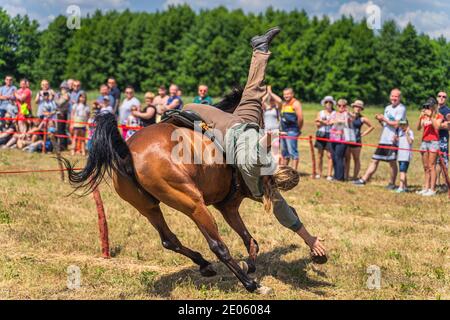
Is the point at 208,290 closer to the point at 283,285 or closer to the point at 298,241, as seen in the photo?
the point at 283,285

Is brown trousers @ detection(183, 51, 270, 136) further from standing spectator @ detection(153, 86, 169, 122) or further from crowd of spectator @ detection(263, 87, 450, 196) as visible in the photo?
standing spectator @ detection(153, 86, 169, 122)

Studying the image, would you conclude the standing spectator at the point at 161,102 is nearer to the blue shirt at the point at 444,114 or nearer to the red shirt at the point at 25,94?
the red shirt at the point at 25,94

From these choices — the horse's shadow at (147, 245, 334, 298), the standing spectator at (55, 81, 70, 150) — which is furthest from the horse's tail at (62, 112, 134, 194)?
the standing spectator at (55, 81, 70, 150)

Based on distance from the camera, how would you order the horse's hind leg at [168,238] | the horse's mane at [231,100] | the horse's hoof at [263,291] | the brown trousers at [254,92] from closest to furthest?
the horse's hoof at [263,291] → the horse's hind leg at [168,238] → the brown trousers at [254,92] → the horse's mane at [231,100]

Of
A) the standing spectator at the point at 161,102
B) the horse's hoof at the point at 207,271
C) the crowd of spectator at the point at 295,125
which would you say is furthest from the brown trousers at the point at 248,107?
the standing spectator at the point at 161,102

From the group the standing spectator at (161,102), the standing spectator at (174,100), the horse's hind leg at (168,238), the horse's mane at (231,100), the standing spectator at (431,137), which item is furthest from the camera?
the standing spectator at (161,102)

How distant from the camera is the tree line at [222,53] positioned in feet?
185

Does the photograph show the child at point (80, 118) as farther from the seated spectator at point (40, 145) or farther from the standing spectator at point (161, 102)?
the standing spectator at point (161, 102)

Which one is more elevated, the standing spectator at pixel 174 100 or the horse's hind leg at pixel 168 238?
the standing spectator at pixel 174 100

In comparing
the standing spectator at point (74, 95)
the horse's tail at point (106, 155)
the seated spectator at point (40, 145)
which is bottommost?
the seated spectator at point (40, 145)

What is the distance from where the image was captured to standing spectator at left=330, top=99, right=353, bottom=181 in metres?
12.0

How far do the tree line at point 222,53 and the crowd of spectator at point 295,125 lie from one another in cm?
4027

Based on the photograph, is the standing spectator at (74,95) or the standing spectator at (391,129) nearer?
the standing spectator at (391,129)

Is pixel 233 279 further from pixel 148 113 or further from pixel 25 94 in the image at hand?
pixel 25 94
